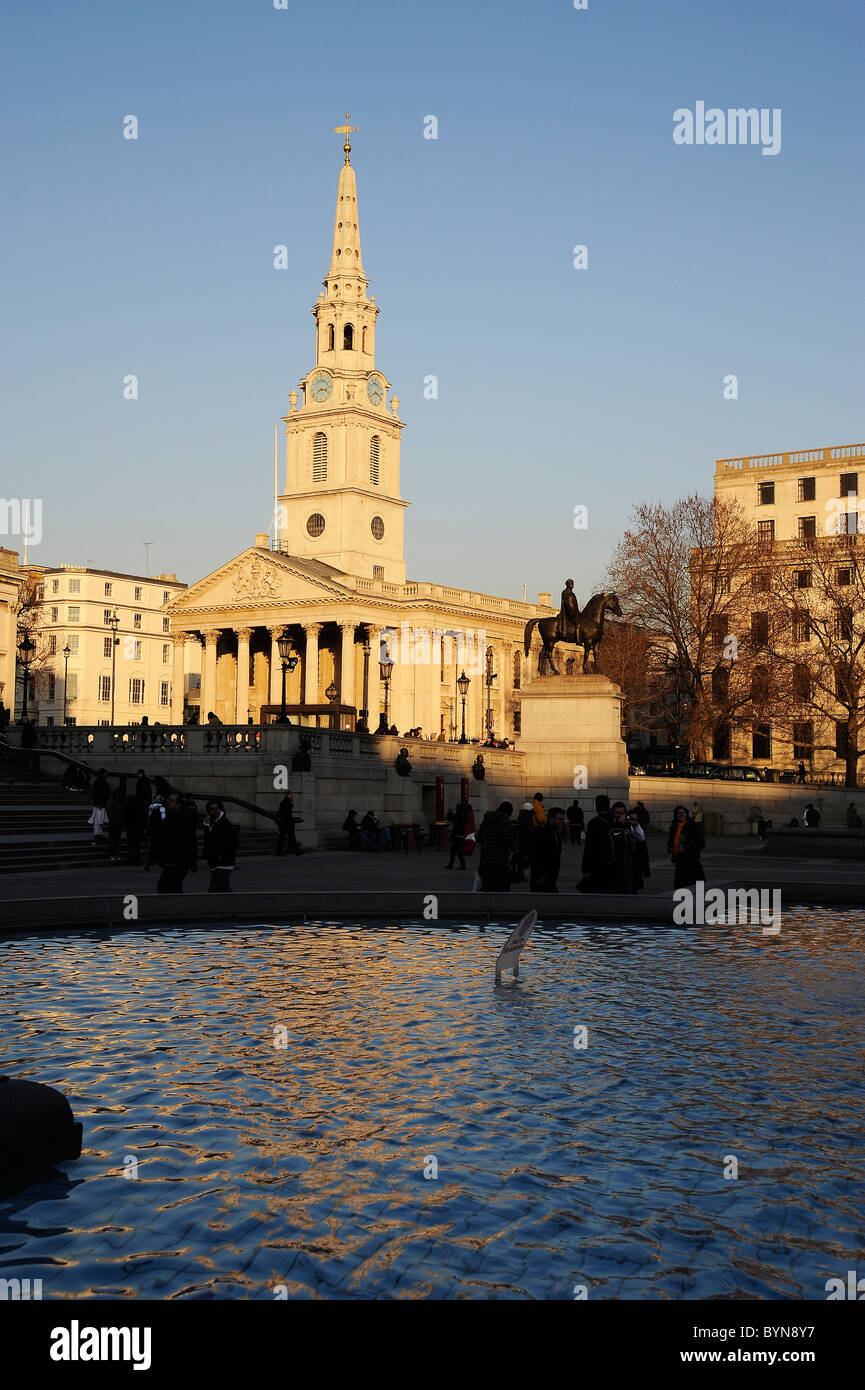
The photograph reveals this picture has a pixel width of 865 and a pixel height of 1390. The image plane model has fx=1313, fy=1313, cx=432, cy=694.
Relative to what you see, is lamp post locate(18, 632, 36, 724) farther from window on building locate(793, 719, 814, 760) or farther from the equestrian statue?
window on building locate(793, 719, 814, 760)

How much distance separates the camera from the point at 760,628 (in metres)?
60.1

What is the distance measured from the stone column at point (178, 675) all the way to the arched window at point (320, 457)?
17.9 metres

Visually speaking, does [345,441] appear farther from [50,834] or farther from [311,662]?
[50,834]

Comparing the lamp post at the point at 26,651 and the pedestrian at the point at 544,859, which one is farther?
the lamp post at the point at 26,651

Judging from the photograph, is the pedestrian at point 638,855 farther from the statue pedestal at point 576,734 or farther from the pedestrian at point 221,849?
the statue pedestal at point 576,734

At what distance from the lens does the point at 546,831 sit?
704 inches

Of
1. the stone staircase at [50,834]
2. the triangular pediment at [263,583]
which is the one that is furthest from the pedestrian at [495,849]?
the triangular pediment at [263,583]

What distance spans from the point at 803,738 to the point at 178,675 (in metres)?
53.0

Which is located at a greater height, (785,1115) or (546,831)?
(546,831)

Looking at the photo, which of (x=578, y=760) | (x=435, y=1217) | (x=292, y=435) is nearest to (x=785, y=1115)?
(x=435, y=1217)

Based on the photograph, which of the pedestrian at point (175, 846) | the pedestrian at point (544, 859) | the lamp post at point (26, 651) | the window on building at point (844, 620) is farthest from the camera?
the window on building at point (844, 620)

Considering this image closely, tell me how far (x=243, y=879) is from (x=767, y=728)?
49908 mm

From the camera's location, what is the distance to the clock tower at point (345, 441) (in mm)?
108125

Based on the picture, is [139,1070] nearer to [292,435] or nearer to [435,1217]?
[435,1217]
